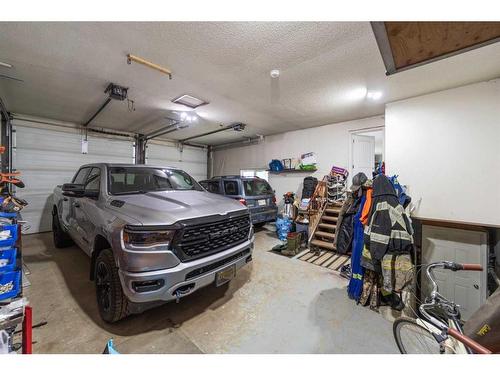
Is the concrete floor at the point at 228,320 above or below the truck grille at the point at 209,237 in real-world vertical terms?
below

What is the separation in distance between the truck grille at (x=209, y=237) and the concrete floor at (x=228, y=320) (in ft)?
2.48

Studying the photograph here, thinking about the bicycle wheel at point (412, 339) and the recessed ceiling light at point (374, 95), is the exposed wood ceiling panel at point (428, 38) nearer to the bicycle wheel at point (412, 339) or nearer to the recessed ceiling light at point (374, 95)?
the recessed ceiling light at point (374, 95)

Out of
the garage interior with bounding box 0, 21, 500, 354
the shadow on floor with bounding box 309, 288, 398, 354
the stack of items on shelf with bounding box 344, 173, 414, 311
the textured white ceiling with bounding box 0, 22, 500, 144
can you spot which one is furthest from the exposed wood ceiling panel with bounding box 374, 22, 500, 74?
the shadow on floor with bounding box 309, 288, 398, 354

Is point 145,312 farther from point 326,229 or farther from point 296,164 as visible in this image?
point 296,164

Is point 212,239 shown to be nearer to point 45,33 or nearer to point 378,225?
point 378,225

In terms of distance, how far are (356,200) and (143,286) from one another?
2.74m

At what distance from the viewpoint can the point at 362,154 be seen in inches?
215

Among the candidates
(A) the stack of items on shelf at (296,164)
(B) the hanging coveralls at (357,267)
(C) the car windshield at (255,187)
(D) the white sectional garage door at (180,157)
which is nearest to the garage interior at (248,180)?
(B) the hanging coveralls at (357,267)

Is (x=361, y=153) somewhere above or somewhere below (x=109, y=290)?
above

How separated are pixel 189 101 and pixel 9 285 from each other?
3.68 meters

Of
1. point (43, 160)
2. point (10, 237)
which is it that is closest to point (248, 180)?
point (10, 237)

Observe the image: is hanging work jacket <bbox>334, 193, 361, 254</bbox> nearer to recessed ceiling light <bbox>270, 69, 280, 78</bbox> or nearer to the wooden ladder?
the wooden ladder

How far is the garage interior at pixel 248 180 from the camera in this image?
194 cm

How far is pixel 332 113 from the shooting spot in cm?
482
